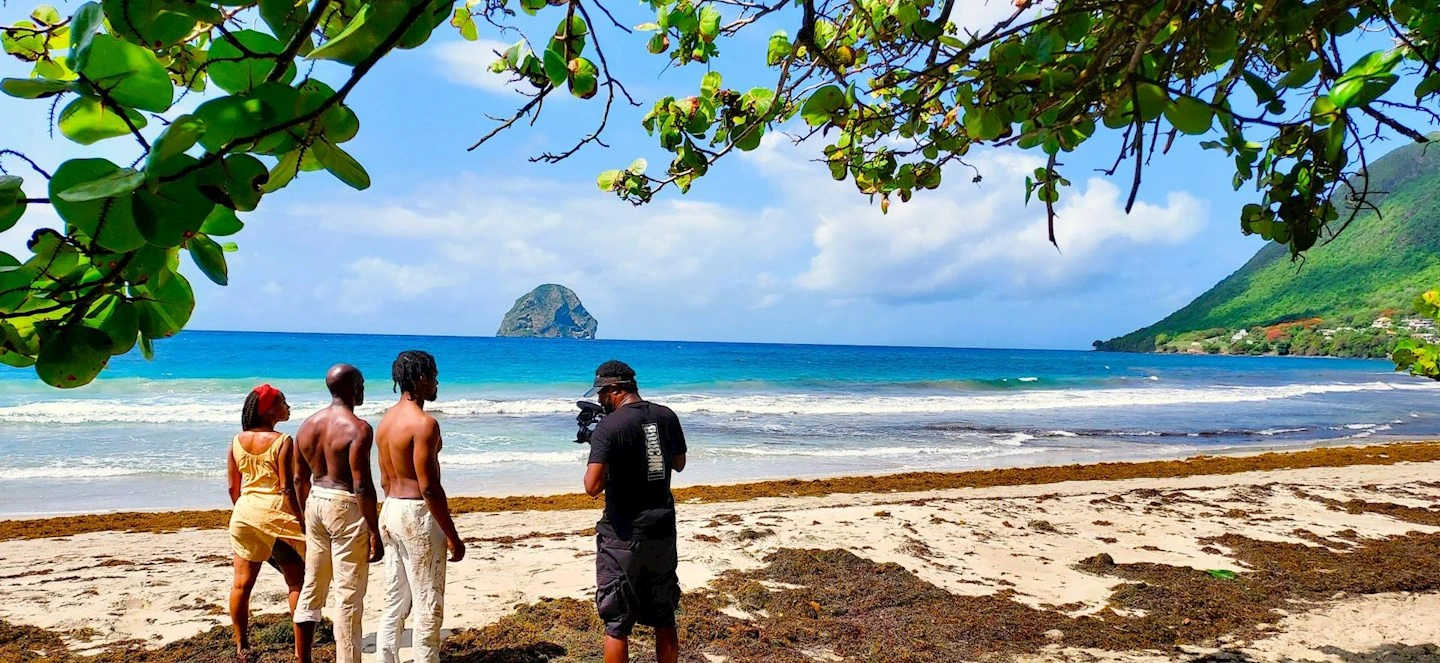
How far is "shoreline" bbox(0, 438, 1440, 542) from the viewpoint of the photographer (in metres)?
8.14

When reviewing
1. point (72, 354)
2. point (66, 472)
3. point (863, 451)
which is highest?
point (72, 354)

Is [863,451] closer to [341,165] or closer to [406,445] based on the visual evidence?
[406,445]

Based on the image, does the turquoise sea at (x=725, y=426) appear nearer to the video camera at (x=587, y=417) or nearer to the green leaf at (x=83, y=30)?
the video camera at (x=587, y=417)

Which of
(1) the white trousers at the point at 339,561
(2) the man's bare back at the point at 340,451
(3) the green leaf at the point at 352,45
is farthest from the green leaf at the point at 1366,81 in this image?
(1) the white trousers at the point at 339,561

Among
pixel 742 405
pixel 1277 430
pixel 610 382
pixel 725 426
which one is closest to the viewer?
pixel 610 382

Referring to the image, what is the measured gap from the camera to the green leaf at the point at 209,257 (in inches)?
27.1

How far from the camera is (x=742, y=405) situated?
22844 millimetres

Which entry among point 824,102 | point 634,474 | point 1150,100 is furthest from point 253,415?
point 1150,100

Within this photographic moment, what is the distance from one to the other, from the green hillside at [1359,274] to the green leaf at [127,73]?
53.1 metres

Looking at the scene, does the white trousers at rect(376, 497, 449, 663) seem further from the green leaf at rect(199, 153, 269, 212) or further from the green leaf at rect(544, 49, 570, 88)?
the green leaf at rect(199, 153, 269, 212)

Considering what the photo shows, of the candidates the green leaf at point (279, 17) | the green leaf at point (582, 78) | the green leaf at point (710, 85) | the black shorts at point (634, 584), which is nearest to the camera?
the green leaf at point (279, 17)

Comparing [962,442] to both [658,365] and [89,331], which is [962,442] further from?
[658,365]

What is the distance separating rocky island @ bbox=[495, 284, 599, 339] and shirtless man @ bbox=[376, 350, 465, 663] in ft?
337

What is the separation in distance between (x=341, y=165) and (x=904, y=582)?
209 inches
